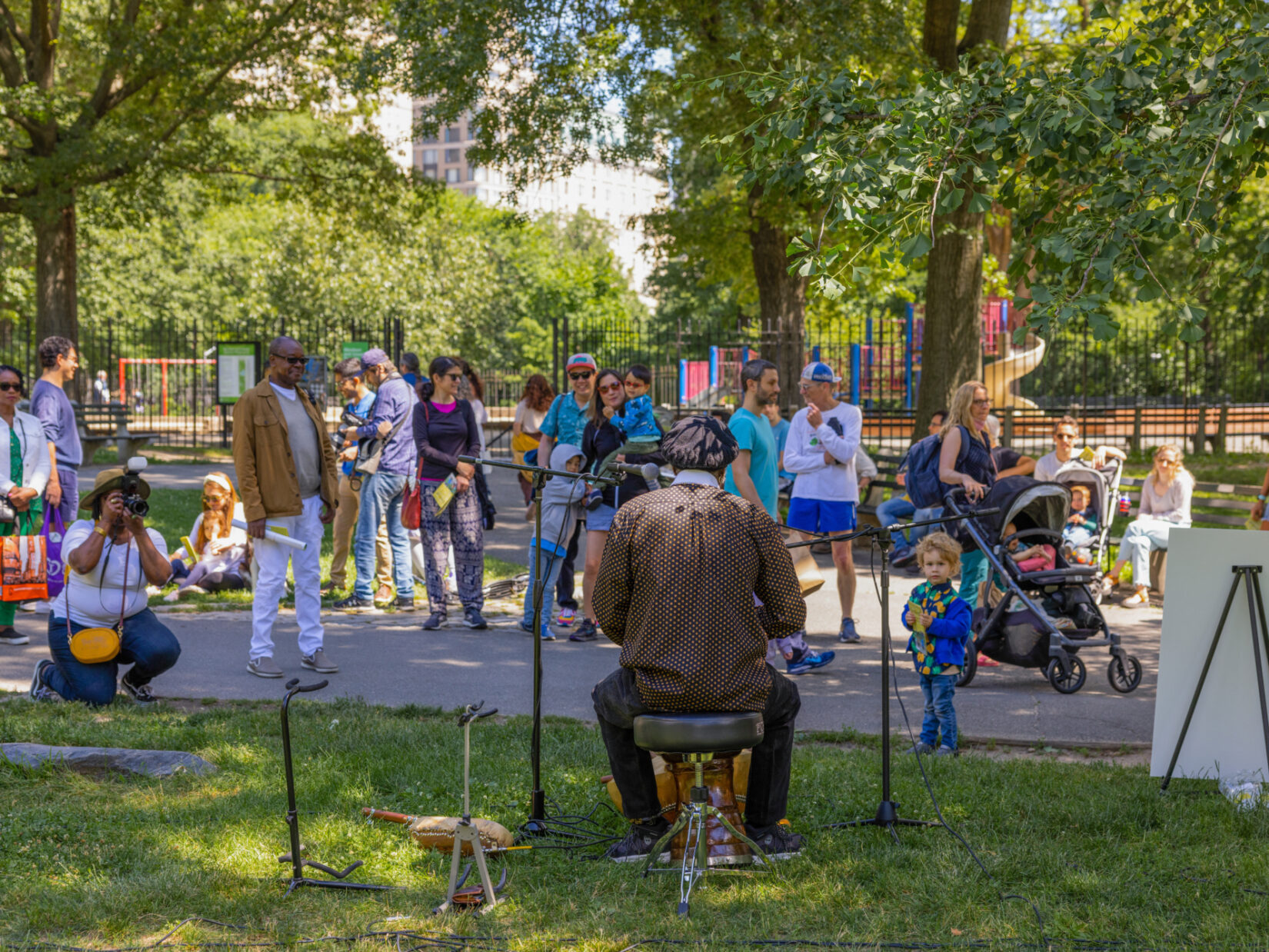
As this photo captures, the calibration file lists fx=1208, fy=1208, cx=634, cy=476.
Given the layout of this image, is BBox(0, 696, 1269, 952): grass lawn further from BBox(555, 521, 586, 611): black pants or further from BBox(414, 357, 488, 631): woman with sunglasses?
BBox(555, 521, 586, 611): black pants

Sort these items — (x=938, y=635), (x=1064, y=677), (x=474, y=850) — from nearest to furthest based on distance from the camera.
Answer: (x=474, y=850), (x=938, y=635), (x=1064, y=677)

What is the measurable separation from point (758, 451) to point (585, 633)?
1952mm

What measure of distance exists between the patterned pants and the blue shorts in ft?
7.87

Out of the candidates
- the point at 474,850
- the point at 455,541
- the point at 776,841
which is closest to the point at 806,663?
the point at 455,541

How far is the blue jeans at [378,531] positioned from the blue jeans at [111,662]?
2.64m

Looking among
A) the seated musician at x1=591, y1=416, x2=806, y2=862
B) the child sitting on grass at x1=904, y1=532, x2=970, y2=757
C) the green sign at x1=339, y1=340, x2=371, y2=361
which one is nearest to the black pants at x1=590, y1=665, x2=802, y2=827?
the seated musician at x1=591, y1=416, x2=806, y2=862

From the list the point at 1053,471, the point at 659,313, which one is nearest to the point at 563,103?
the point at 1053,471

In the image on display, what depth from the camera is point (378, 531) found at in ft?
32.8

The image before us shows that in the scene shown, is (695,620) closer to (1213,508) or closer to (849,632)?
(849,632)

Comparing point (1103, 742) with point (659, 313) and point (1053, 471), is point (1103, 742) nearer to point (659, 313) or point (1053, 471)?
point (1053, 471)

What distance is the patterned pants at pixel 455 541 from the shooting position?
29.9 feet

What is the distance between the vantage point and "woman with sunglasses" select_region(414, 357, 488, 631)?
29.6ft

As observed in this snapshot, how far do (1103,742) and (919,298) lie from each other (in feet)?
122

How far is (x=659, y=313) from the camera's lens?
51.4m
